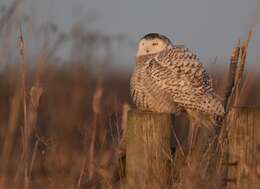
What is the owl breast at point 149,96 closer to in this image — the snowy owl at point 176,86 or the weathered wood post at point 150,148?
the snowy owl at point 176,86

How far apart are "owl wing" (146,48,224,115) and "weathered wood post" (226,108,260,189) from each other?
0.88 metres

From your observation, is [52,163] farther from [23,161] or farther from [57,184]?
[23,161]

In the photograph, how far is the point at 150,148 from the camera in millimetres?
2785

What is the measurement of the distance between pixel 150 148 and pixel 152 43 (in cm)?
184

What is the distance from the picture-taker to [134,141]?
2836mm

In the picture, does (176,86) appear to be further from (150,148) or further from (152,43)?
(150,148)

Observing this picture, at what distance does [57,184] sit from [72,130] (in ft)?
14.3

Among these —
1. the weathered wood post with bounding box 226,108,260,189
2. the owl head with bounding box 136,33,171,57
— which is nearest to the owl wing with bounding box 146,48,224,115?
the owl head with bounding box 136,33,171,57

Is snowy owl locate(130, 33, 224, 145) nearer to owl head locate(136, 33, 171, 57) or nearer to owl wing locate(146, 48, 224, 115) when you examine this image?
owl wing locate(146, 48, 224, 115)

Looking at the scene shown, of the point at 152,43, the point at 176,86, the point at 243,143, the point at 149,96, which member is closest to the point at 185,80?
the point at 176,86

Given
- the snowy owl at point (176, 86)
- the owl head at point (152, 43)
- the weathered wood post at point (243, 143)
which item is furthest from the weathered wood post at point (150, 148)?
the owl head at point (152, 43)

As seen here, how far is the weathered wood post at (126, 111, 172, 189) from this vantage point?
9.10 ft

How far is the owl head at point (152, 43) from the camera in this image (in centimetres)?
450

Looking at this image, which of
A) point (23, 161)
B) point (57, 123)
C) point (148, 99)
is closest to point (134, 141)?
point (23, 161)
